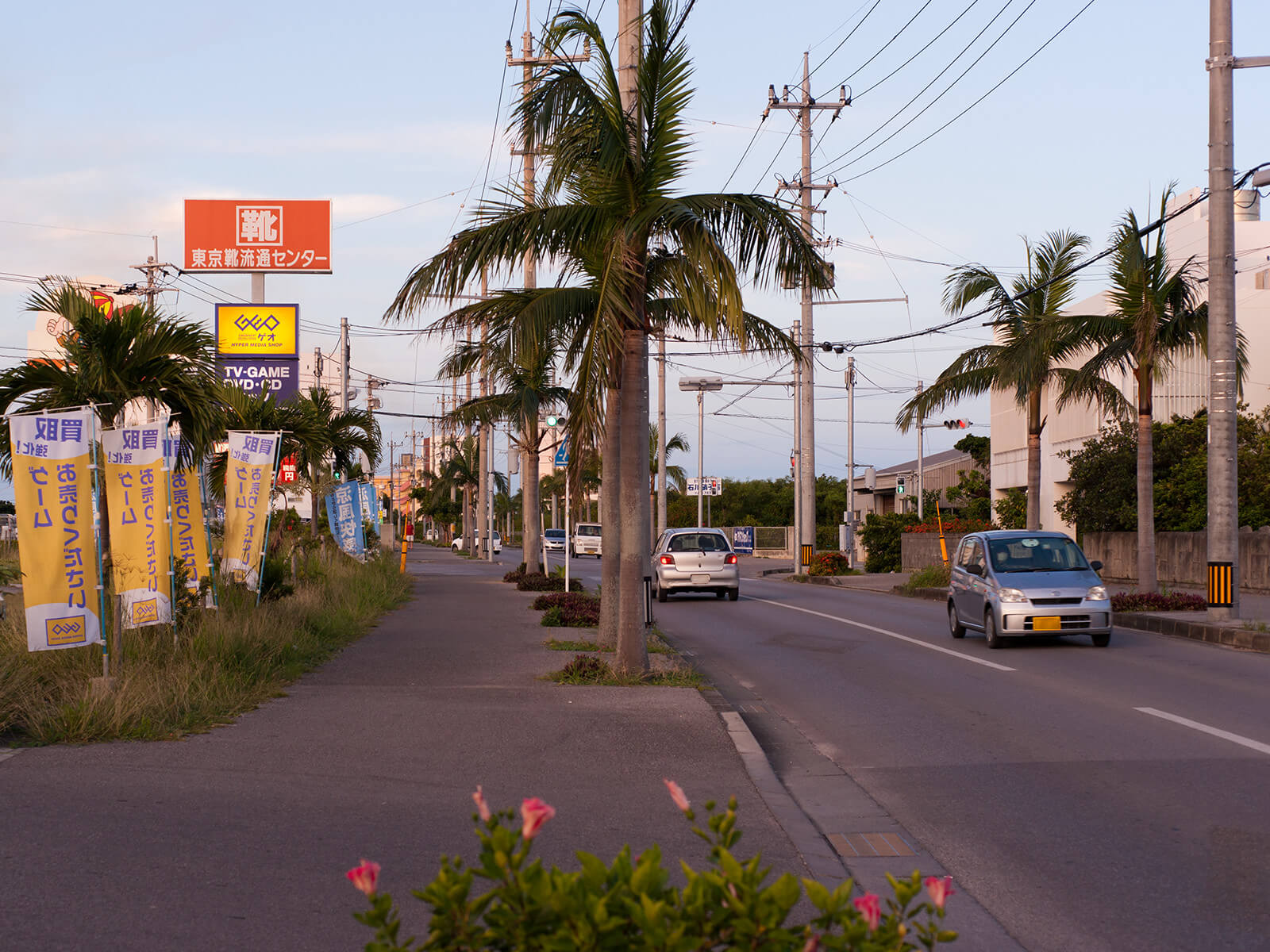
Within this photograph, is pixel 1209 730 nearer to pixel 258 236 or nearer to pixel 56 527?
pixel 56 527

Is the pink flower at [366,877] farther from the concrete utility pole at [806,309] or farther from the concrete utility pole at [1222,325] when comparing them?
the concrete utility pole at [806,309]

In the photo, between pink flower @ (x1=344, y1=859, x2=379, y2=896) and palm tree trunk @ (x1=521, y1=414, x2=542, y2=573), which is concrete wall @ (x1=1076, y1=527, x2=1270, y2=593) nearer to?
palm tree trunk @ (x1=521, y1=414, x2=542, y2=573)

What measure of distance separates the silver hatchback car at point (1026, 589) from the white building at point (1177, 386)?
20378 millimetres

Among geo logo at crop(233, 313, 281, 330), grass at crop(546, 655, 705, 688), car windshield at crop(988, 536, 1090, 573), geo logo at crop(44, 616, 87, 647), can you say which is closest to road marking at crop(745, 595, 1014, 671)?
car windshield at crop(988, 536, 1090, 573)

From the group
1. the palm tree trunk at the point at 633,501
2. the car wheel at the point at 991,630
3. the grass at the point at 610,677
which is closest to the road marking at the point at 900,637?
the car wheel at the point at 991,630

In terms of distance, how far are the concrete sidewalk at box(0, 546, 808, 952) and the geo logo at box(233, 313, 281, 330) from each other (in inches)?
839

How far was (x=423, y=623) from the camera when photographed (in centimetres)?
1919

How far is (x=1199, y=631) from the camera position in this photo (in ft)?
58.0

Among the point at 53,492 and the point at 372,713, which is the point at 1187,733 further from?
the point at 53,492

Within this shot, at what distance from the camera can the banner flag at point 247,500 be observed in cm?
1553

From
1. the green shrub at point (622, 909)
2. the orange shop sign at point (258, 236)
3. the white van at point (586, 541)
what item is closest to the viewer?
the green shrub at point (622, 909)

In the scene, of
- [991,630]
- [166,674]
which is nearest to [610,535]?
[991,630]

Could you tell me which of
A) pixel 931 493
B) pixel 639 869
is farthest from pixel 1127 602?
pixel 931 493

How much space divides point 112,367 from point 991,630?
11.3 metres
